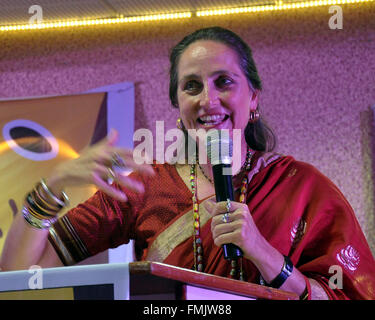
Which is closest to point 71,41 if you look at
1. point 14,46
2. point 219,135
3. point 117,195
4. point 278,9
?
point 14,46

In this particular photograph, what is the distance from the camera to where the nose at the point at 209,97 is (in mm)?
1625

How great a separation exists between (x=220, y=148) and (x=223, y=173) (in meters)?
0.09

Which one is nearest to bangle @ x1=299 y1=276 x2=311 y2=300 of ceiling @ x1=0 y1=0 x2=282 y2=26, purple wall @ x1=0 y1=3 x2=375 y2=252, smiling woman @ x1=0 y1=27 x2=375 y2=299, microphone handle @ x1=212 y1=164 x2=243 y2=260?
smiling woman @ x1=0 y1=27 x2=375 y2=299

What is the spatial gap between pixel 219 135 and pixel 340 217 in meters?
0.39

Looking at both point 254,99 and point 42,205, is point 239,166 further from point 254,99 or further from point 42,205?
point 42,205

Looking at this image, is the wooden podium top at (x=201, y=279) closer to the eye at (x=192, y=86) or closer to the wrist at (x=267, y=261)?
the wrist at (x=267, y=261)

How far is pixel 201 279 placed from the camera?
32.6 inches

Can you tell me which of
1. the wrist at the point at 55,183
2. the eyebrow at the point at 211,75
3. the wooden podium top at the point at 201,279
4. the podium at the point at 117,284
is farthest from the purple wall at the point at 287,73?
the podium at the point at 117,284

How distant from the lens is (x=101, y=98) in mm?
2875

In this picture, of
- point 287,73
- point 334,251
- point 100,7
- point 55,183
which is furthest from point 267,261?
point 100,7

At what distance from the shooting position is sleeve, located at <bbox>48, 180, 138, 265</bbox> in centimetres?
163

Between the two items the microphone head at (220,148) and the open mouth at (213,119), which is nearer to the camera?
the microphone head at (220,148)

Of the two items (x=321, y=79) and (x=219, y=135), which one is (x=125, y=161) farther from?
(x=321, y=79)

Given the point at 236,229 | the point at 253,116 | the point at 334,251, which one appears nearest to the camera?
the point at 236,229
